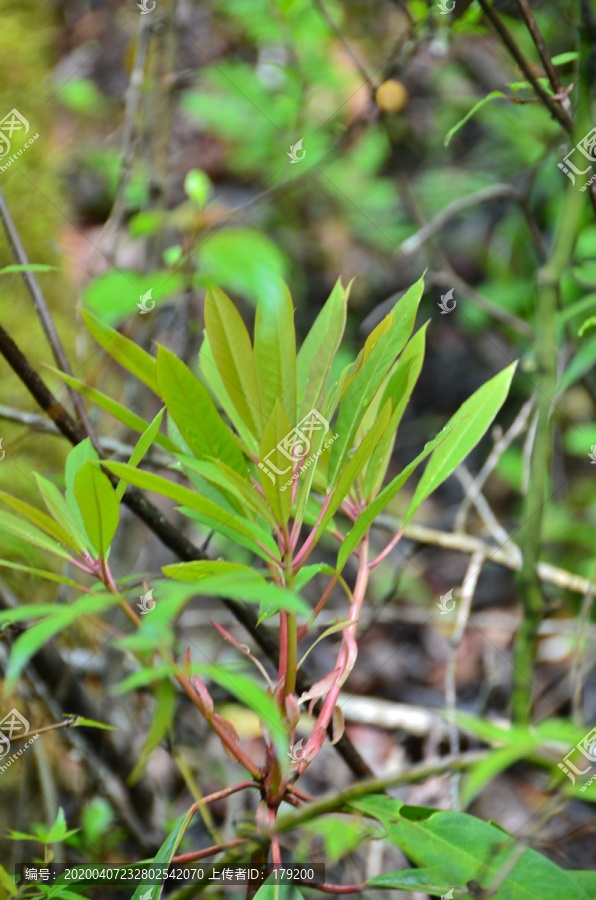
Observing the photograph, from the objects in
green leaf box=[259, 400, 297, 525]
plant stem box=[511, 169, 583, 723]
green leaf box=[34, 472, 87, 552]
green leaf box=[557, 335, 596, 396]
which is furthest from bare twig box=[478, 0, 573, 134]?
green leaf box=[34, 472, 87, 552]

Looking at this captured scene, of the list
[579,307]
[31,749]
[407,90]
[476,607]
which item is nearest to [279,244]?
[407,90]

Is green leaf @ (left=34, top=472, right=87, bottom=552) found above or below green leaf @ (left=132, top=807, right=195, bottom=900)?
above

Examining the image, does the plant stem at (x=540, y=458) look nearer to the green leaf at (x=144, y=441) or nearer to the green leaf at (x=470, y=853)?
the green leaf at (x=470, y=853)

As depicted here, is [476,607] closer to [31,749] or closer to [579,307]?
[579,307]

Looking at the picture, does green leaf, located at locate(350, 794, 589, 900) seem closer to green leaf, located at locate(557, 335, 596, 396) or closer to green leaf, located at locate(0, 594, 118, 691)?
green leaf, located at locate(0, 594, 118, 691)

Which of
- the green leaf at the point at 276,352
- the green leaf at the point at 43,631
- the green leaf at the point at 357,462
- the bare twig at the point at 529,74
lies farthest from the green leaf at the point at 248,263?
the bare twig at the point at 529,74

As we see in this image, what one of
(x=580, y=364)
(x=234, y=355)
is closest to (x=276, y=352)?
(x=234, y=355)
